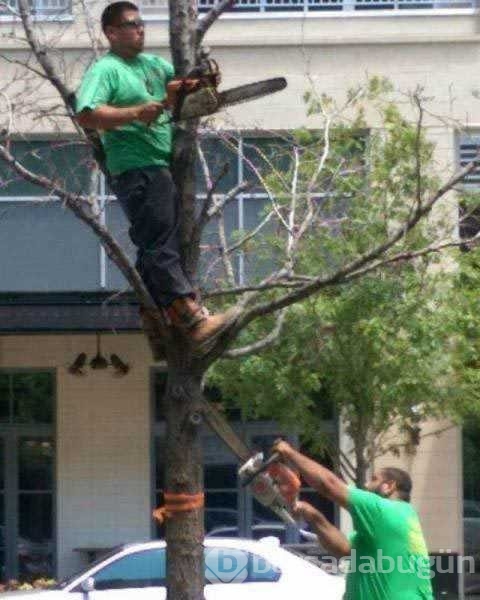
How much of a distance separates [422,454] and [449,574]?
12.3 feet

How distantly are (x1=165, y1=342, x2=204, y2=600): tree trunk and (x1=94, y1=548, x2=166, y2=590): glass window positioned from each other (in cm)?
745

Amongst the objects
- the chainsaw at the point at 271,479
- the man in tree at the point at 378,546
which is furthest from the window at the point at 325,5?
the chainsaw at the point at 271,479

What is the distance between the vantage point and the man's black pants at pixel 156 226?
6.42 meters

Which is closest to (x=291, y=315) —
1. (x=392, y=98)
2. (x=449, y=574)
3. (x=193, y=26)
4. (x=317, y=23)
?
(x=449, y=574)

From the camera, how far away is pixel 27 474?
1931 centimetres

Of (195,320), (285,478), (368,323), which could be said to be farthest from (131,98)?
(368,323)

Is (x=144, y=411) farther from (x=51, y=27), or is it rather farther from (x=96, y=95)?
(x=96, y=95)

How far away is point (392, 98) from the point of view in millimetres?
17625

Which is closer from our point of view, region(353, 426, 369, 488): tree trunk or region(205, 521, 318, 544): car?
region(353, 426, 369, 488): tree trunk

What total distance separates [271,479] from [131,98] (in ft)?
5.40

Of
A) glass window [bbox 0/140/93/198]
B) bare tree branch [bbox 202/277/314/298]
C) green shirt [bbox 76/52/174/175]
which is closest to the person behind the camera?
green shirt [bbox 76/52/174/175]

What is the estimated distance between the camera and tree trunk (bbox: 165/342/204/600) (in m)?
6.46

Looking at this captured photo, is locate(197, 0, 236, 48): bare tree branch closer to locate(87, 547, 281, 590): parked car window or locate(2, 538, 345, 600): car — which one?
locate(2, 538, 345, 600): car

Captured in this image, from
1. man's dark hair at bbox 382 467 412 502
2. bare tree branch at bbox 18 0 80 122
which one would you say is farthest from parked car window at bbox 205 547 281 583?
bare tree branch at bbox 18 0 80 122
